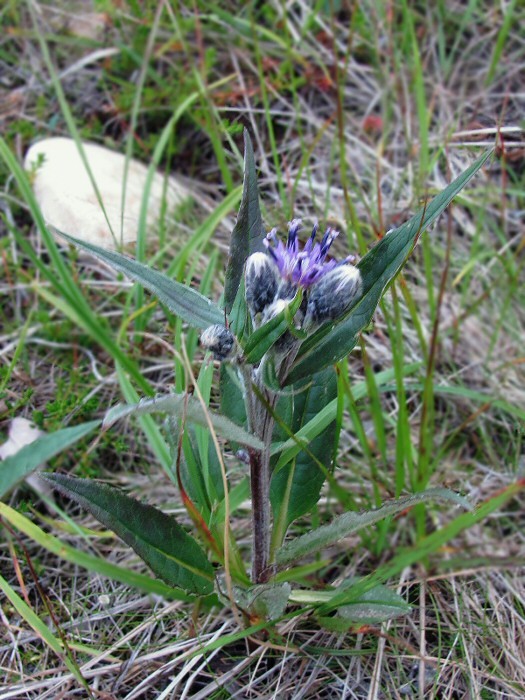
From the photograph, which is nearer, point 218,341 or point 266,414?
point 218,341

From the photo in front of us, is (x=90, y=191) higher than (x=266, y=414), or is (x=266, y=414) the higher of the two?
(x=90, y=191)

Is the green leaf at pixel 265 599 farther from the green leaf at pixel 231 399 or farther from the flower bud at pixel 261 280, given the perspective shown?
the flower bud at pixel 261 280

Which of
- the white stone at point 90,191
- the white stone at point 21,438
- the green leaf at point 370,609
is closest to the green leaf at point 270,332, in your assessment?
the green leaf at point 370,609

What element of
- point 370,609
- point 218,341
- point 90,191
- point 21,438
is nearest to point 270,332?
point 218,341

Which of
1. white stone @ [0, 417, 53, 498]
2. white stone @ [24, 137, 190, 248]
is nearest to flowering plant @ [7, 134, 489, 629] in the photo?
white stone @ [0, 417, 53, 498]

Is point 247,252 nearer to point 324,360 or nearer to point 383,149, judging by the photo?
point 324,360

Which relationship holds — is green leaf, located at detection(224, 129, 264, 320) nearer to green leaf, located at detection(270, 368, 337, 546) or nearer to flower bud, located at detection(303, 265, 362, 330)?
flower bud, located at detection(303, 265, 362, 330)

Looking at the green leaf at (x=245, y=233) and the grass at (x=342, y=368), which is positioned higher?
the green leaf at (x=245, y=233)

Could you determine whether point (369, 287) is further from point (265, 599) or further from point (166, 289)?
point (265, 599)
